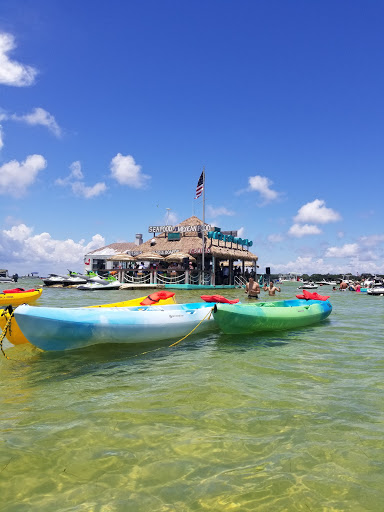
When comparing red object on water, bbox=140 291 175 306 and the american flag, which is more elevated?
the american flag

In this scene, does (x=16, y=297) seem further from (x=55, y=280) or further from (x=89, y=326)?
(x=55, y=280)

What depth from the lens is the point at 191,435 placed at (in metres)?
3.72

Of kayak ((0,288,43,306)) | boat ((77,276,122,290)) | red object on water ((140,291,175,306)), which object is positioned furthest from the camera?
boat ((77,276,122,290))

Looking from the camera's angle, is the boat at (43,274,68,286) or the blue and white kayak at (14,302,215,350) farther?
the boat at (43,274,68,286)

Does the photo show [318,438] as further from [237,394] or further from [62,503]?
[62,503]

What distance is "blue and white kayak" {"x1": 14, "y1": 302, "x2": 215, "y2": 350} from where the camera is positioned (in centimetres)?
691

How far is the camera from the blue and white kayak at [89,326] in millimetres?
6906

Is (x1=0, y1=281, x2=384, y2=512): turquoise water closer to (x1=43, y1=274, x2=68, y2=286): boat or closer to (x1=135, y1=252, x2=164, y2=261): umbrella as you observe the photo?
(x1=135, y1=252, x2=164, y2=261): umbrella

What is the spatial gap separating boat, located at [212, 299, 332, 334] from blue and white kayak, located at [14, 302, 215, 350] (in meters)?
1.21

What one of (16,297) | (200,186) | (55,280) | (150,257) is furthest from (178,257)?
(16,297)

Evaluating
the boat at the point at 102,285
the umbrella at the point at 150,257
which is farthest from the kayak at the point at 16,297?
the umbrella at the point at 150,257

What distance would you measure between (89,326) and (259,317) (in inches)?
181

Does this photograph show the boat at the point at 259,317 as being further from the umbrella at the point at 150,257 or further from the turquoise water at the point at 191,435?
the umbrella at the point at 150,257

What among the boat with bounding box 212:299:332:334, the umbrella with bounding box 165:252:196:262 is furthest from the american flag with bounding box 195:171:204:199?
the boat with bounding box 212:299:332:334
